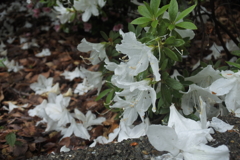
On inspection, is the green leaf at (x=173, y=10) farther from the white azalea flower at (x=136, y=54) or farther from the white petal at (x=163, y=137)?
the white petal at (x=163, y=137)

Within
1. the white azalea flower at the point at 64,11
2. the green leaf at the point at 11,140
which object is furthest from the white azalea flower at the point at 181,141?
the white azalea flower at the point at 64,11

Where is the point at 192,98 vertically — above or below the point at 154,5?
below

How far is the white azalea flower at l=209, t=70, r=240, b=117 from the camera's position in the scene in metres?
1.25

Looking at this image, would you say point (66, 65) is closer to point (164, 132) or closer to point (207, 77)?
point (207, 77)

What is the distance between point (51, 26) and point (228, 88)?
3.45 m

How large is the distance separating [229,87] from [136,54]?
41 centimetres

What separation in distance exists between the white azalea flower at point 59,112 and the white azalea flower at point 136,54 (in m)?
1.00

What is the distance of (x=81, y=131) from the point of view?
1.99 meters

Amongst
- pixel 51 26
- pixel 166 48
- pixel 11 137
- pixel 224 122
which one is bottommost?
pixel 51 26

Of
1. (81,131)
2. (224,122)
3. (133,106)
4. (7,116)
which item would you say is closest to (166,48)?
(133,106)

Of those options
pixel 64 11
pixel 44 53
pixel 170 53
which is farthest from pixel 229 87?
pixel 44 53

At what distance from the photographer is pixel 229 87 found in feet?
4.19

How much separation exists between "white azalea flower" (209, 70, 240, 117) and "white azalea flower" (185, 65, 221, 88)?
171mm

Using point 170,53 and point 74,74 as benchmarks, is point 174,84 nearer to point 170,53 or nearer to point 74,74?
point 170,53
